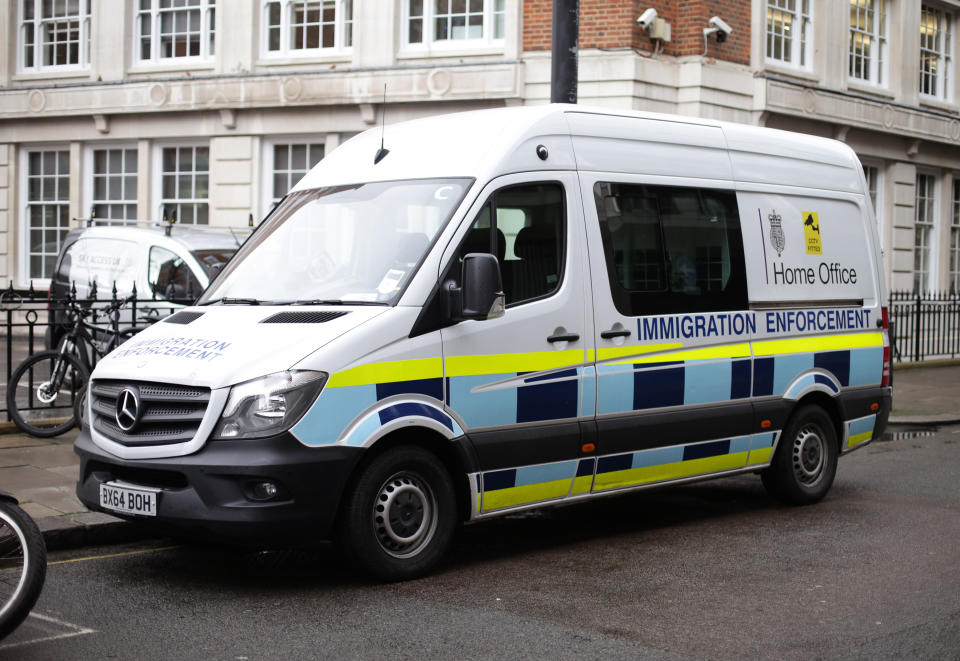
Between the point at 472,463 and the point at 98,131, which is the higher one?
the point at 98,131

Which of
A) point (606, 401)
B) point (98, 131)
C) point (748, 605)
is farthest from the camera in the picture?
point (98, 131)

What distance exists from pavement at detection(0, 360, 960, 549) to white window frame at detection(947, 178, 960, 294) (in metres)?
11.6

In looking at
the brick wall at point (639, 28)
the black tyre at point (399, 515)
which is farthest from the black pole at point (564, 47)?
the brick wall at point (639, 28)

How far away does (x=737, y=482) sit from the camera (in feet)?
30.8

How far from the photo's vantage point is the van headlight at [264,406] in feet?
18.4

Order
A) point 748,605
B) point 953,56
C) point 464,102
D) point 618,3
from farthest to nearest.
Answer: point 953,56, point 464,102, point 618,3, point 748,605

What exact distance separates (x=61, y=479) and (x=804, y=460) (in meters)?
5.10

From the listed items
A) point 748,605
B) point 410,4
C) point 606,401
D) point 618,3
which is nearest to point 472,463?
point 606,401

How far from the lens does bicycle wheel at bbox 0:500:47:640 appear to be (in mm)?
4711

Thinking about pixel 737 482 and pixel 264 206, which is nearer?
pixel 737 482

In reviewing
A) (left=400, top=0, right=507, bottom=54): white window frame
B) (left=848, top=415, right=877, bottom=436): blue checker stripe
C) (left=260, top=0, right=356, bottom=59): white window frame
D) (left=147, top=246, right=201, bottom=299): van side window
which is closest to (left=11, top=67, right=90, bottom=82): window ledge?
(left=260, top=0, right=356, bottom=59): white window frame

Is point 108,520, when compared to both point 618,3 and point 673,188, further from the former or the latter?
point 618,3

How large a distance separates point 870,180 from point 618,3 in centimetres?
806

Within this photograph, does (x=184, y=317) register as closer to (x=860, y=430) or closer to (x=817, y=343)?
(x=817, y=343)
